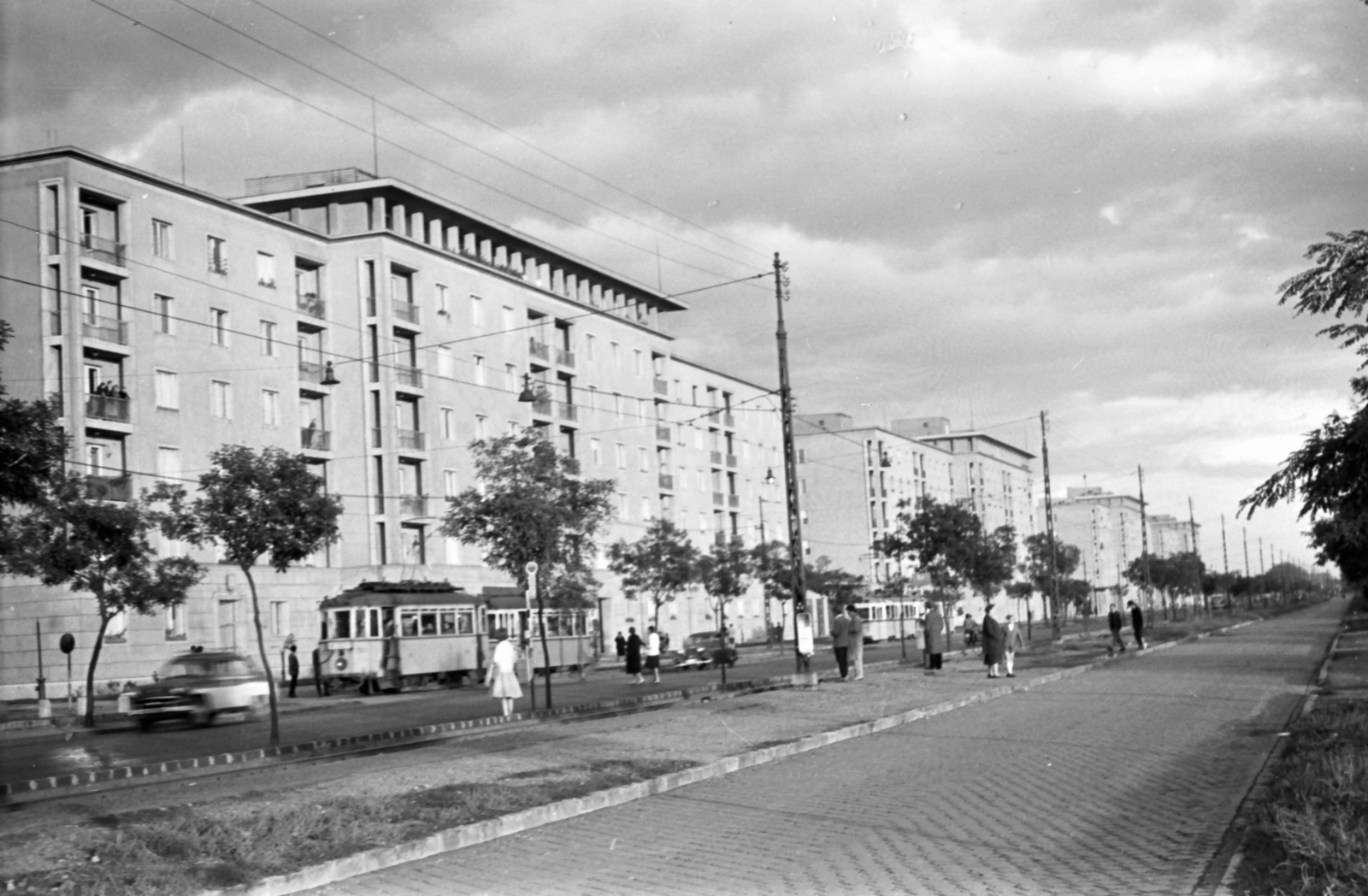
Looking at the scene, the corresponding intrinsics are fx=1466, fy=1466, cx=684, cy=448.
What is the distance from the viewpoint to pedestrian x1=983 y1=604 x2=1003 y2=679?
1231 inches

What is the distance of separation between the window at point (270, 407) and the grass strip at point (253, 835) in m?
46.0

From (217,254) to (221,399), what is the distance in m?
5.45

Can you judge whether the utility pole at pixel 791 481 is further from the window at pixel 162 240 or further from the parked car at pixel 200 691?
the window at pixel 162 240

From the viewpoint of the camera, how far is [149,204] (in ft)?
169

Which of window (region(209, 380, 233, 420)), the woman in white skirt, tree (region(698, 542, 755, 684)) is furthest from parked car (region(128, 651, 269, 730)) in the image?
tree (region(698, 542, 755, 684))

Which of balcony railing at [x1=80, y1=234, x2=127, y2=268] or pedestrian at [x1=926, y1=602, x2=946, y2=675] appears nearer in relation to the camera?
pedestrian at [x1=926, y1=602, x2=946, y2=675]

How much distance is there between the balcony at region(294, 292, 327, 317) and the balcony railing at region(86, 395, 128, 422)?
37.9 ft

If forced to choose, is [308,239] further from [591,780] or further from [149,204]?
[591,780]

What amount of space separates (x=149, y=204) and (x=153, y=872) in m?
46.7

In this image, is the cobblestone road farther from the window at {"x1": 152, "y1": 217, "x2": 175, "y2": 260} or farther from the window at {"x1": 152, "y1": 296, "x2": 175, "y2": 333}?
the window at {"x1": 152, "y1": 217, "x2": 175, "y2": 260}

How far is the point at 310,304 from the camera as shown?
60625 millimetres

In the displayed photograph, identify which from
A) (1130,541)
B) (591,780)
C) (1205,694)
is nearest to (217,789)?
(591,780)

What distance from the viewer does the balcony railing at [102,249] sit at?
48500mm

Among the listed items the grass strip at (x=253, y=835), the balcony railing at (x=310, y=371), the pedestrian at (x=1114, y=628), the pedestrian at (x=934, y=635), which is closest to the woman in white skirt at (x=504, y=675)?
the pedestrian at (x=934, y=635)
